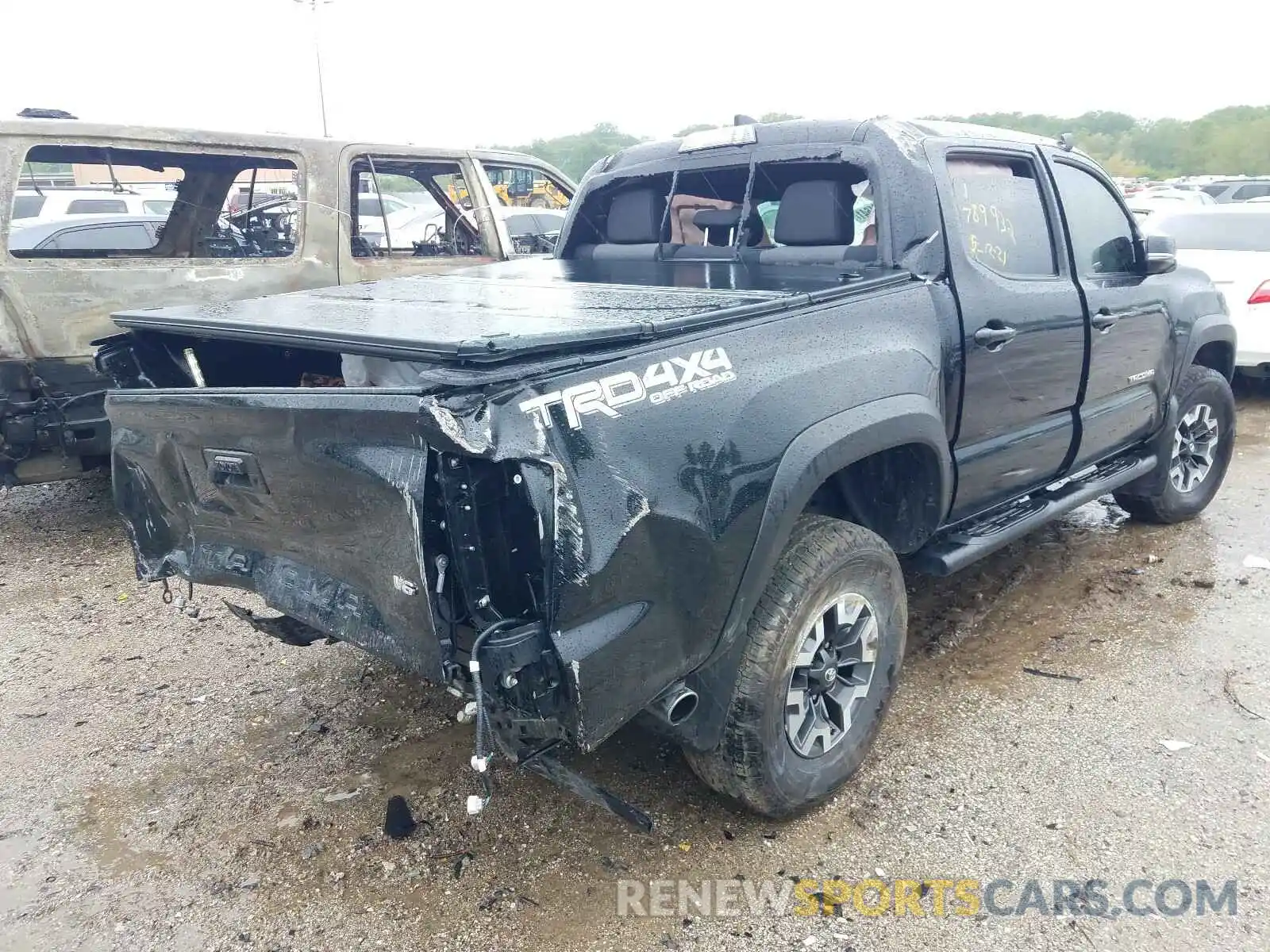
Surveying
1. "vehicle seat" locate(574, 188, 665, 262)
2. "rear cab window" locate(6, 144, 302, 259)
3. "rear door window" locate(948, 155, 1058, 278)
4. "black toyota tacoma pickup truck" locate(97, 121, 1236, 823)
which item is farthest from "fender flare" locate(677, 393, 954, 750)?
"rear cab window" locate(6, 144, 302, 259)

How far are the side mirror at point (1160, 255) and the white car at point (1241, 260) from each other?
3.34 m

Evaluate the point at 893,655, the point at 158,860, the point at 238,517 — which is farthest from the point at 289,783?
the point at 893,655

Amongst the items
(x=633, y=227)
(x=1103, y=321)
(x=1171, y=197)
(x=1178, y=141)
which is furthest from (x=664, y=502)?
(x=1178, y=141)

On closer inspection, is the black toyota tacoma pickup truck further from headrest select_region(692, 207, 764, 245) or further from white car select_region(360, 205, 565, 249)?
white car select_region(360, 205, 565, 249)

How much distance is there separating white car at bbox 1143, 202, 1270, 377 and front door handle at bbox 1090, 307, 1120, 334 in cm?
387

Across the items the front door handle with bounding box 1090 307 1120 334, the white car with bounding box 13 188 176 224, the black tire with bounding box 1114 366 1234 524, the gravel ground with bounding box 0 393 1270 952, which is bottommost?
the gravel ground with bounding box 0 393 1270 952

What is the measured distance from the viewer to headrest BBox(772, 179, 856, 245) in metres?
3.25

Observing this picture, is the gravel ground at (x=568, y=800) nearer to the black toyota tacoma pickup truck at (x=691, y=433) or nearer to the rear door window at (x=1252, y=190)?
A: the black toyota tacoma pickup truck at (x=691, y=433)

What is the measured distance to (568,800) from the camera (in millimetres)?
2846

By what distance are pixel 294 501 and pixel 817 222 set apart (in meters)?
2.02

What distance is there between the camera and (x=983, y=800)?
2.78m

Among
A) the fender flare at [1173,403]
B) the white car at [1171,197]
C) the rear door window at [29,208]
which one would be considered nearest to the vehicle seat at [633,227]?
the fender flare at [1173,403]

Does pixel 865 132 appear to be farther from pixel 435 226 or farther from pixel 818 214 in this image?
pixel 435 226

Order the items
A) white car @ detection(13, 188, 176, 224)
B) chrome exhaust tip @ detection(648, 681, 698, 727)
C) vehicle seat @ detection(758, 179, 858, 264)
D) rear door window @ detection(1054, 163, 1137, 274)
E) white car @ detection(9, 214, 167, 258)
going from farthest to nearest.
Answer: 1. white car @ detection(13, 188, 176, 224)
2. white car @ detection(9, 214, 167, 258)
3. rear door window @ detection(1054, 163, 1137, 274)
4. vehicle seat @ detection(758, 179, 858, 264)
5. chrome exhaust tip @ detection(648, 681, 698, 727)
